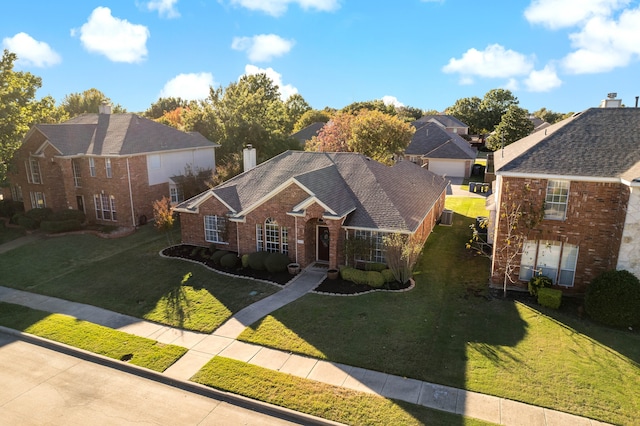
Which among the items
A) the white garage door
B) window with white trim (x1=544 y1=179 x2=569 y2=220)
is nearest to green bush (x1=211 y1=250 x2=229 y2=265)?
window with white trim (x1=544 y1=179 x2=569 y2=220)

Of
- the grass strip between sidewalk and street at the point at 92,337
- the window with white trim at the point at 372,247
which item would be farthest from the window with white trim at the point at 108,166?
the window with white trim at the point at 372,247

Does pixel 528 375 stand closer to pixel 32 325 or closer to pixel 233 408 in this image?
pixel 233 408

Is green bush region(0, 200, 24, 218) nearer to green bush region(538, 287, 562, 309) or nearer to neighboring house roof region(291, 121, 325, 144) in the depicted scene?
neighboring house roof region(291, 121, 325, 144)

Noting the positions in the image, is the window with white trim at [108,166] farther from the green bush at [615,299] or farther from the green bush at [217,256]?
the green bush at [615,299]

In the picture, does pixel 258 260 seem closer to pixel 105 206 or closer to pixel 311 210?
pixel 311 210

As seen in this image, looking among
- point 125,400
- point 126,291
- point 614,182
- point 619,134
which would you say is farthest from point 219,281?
point 619,134
